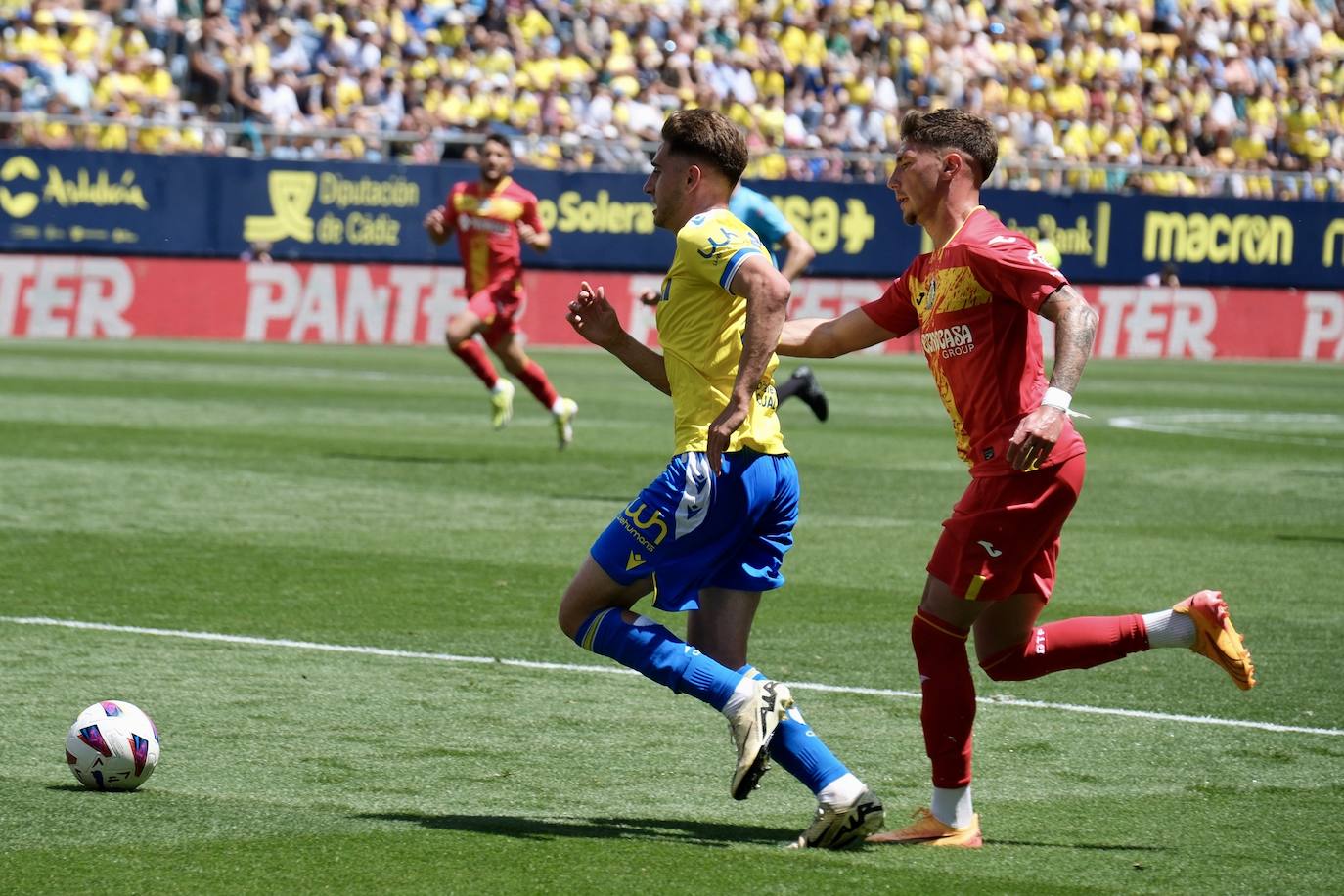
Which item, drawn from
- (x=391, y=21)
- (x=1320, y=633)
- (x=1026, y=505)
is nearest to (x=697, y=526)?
(x=1026, y=505)

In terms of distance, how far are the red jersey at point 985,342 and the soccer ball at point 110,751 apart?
2.47 meters

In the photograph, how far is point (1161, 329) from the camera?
36.0m

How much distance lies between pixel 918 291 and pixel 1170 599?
457 centimetres

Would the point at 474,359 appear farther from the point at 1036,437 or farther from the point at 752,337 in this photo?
the point at 1036,437

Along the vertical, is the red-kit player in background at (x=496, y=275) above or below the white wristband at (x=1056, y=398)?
below

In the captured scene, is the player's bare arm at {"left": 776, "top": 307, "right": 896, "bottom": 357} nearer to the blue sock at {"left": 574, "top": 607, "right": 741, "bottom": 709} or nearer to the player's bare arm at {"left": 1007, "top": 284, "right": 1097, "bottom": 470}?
the player's bare arm at {"left": 1007, "top": 284, "right": 1097, "bottom": 470}

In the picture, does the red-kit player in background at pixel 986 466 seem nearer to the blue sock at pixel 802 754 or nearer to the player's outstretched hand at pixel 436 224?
the blue sock at pixel 802 754

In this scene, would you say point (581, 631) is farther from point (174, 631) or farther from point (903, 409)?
point (903, 409)

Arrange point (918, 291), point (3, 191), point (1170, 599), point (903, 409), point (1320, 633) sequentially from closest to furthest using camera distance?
point (918, 291) → point (1320, 633) → point (1170, 599) → point (903, 409) → point (3, 191)

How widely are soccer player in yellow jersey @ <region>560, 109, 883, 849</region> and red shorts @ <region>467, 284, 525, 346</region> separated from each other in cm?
1089

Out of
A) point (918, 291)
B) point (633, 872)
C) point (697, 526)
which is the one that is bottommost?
point (633, 872)

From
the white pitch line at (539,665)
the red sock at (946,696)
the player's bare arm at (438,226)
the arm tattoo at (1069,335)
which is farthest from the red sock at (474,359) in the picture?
the arm tattoo at (1069,335)

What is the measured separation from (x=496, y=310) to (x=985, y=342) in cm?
1139

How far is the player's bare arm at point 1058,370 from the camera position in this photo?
503 cm
